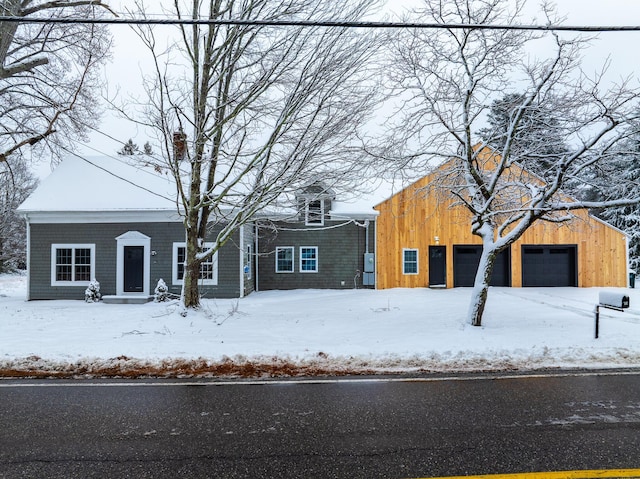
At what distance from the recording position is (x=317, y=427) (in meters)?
4.52

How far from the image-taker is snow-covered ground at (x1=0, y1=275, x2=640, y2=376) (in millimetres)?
7227

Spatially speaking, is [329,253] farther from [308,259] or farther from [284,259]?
[284,259]

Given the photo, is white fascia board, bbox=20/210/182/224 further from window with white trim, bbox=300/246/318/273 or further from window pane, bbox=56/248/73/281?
window with white trim, bbox=300/246/318/273

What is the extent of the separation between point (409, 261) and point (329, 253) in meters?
3.89

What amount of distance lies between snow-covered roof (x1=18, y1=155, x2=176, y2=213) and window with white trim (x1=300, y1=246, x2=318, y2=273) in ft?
20.7

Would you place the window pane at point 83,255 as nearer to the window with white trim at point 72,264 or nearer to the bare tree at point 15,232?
the window with white trim at point 72,264

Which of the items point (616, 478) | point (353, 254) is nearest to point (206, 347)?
point (616, 478)

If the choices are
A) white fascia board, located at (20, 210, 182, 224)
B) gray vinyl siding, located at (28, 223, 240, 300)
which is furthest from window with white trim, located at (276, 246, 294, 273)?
white fascia board, located at (20, 210, 182, 224)

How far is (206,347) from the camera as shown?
8461mm

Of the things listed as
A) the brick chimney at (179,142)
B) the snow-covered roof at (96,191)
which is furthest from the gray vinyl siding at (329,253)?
the brick chimney at (179,142)

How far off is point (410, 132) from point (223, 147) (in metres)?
5.22

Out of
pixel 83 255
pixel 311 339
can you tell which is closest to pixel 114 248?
pixel 83 255

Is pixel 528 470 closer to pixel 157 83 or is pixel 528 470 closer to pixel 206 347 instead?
pixel 206 347

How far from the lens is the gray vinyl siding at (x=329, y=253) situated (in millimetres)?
20672
